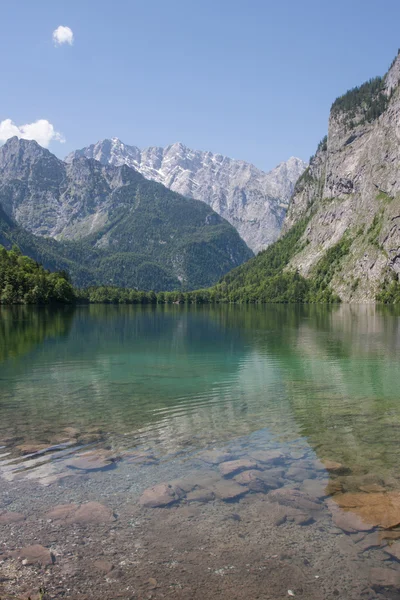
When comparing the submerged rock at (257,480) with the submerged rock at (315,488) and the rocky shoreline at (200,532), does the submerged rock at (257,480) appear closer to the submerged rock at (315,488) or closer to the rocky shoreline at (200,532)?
the rocky shoreline at (200,532)

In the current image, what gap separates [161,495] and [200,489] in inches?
53.7

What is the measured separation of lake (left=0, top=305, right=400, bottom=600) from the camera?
10.6 metres

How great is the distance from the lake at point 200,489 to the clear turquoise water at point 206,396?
0.17 metres

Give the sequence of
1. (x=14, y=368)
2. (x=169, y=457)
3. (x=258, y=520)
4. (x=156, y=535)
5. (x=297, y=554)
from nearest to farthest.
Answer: (x=297, y=554)
(x=156, y=535)
(x=258, y=520)
(x=169, y=457)
(x=14, y=368)

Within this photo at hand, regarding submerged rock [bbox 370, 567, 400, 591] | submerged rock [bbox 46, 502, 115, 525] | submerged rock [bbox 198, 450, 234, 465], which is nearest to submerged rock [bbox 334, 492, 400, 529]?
submerged rock [bbox 370, 567, 400, 591]

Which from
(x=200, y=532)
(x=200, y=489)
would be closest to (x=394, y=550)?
(x=200, y=532)

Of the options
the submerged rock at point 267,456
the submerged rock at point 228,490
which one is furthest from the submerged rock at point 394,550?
the submerged rock at point 267,456

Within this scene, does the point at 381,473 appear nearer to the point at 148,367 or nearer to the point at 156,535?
the point at 156,535

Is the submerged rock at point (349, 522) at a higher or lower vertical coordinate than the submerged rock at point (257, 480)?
higher

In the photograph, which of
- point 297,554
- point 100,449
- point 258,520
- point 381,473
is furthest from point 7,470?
point 381,473

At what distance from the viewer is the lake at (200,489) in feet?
34.7

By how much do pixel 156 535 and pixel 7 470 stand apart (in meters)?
7.30

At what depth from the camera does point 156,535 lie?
12.3m

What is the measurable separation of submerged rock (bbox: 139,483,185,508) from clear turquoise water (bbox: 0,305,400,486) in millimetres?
4103
